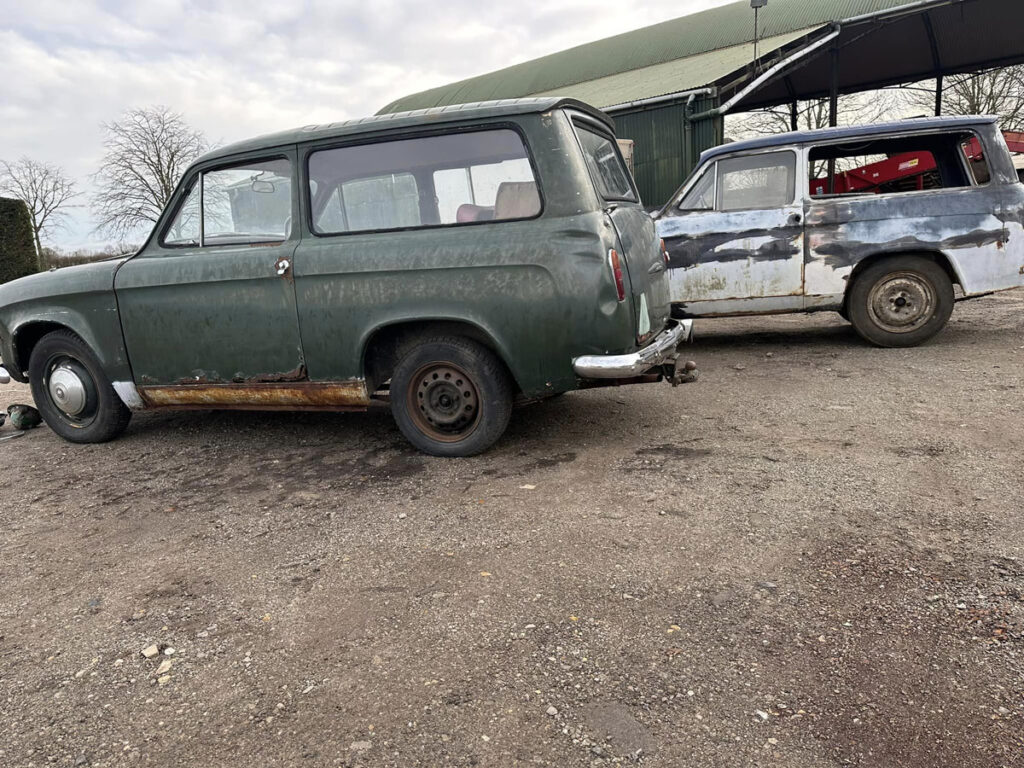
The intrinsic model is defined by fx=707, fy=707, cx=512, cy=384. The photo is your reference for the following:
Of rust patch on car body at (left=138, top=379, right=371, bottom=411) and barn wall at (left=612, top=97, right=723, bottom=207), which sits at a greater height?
barn wall at (left=612, top=97, right=723, bottom=207)

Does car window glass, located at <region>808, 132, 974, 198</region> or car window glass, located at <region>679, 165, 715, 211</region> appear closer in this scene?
car window glass, located at <region>808, 132, 974, 198</region>

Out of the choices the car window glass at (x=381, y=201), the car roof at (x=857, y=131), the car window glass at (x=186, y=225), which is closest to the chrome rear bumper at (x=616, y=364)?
the car window glass at (x=381, y=201)

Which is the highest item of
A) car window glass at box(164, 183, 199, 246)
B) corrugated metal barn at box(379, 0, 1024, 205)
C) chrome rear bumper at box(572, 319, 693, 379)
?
corrugated metal barn at box(379, 0, 1024, 205)

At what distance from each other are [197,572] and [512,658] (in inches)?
58.4

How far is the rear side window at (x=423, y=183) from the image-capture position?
3.79 metres

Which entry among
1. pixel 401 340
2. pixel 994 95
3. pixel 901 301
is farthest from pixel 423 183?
→ pixel 994 95

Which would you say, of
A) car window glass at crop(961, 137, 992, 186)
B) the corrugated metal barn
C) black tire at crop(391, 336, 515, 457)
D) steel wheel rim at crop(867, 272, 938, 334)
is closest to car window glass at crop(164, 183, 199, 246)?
black tire at crop(391, 336, 515, 457)

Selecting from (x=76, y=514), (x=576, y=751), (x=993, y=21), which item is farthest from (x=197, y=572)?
(x=993, y=21)

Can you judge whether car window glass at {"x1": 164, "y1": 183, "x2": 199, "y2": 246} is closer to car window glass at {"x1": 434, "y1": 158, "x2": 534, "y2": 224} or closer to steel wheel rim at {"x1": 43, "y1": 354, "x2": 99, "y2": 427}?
steel wheel rim at {"x1": 43, "y1": 354, "x2": 99, "y2": 427}

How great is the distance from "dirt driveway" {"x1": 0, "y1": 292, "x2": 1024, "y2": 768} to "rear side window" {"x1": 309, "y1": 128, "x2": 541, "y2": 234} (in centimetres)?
137

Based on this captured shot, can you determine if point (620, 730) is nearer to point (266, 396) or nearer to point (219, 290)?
point (266, 396)

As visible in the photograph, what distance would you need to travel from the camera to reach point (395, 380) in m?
4.03

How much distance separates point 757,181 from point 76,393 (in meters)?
5.80

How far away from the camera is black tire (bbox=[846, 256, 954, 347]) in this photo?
609 centimetres
